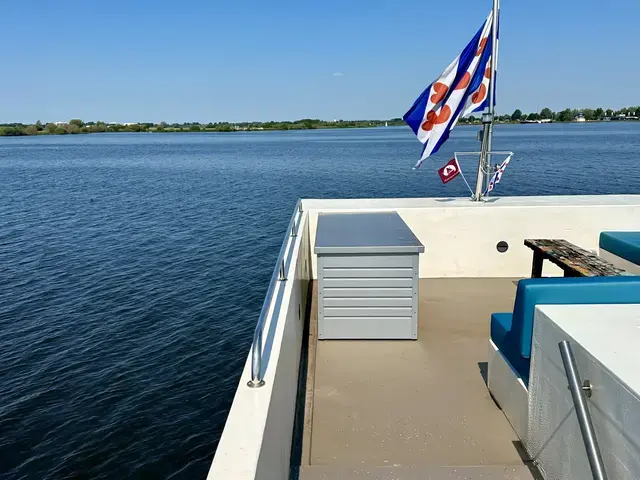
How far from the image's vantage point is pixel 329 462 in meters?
2.95

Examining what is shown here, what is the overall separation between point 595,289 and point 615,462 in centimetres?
100

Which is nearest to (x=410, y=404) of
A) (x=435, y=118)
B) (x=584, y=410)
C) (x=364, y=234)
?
(x=584, y=410)

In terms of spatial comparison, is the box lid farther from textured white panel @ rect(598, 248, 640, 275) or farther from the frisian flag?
textured white panel @ rect(598, 248, 640, 275)

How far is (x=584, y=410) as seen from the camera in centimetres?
207

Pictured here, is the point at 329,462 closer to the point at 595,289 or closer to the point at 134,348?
the point at 595,289

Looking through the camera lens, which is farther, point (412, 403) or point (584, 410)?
point (412, 403)

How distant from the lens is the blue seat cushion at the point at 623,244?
522 centimetres

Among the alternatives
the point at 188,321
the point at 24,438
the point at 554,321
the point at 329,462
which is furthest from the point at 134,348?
the point at 554,321

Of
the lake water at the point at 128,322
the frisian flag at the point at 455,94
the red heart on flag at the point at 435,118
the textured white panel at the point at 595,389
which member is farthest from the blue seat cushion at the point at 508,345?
the lake water at the point at 128,322

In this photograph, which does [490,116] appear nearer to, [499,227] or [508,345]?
[499,227]

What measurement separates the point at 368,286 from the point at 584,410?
246 cm

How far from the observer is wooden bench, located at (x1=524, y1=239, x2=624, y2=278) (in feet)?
13.7

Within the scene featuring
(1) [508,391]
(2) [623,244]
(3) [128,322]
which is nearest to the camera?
(1) [508,391]

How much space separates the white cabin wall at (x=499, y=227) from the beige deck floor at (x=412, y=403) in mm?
1196
